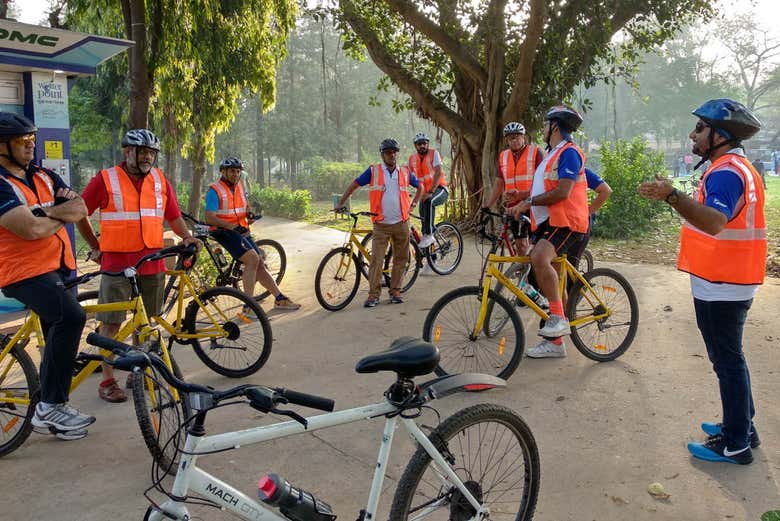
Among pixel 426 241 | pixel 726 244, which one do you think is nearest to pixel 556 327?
pixel 726 244

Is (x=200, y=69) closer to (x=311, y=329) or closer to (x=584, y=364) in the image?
(x=311, y=329)

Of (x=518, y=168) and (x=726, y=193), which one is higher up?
(x=518, y=168)

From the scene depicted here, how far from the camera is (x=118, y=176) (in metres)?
4.73

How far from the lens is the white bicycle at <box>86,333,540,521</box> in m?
2.14

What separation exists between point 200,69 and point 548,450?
336 inches

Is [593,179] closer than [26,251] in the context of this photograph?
No

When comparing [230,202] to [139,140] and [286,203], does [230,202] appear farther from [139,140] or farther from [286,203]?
[286,203]

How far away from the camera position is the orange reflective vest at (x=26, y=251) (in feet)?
12.5

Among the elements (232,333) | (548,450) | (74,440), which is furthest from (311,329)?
(548,450)

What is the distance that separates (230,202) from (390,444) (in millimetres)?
5198

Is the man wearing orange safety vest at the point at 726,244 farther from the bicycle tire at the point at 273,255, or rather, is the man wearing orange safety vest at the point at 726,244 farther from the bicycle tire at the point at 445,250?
the bicycle tire at the point at 445,250

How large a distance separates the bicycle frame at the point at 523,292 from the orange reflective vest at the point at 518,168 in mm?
2471

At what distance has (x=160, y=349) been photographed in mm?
4148

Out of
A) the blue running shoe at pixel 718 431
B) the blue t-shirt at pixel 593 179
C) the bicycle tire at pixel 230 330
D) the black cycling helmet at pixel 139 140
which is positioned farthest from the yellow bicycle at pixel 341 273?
the blue running shoe at pixel 718 431
